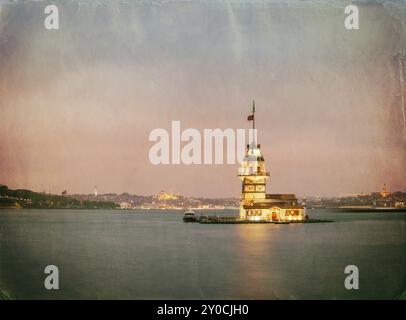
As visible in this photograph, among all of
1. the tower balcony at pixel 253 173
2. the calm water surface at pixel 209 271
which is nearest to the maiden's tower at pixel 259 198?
the tower balcony at pixel 253 173

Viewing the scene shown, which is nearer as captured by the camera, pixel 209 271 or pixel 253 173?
pixel 209 271

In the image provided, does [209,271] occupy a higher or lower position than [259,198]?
lower

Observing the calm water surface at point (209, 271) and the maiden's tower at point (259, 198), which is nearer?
the calm water surface at point (209, 271)

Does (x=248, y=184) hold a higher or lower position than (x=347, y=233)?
higher

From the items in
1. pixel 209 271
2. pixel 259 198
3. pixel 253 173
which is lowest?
pixel 209 271

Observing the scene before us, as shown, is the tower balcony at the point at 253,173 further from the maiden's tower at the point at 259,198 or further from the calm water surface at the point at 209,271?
the calm water surface at the point at 209,271

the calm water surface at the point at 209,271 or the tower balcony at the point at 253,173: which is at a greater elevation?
the tower balcony at the point at 253,173

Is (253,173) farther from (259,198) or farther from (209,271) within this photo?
(209,271)

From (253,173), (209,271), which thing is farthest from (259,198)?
(209,271)

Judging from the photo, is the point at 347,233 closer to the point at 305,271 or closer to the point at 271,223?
the point at 271,223
